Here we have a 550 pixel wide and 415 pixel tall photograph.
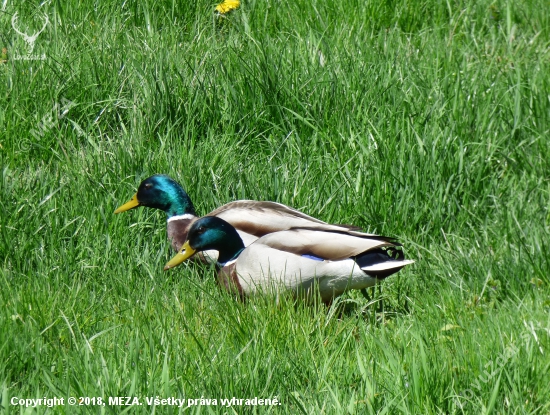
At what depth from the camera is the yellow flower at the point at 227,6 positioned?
5.60 m

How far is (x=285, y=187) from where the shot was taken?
4.54 m

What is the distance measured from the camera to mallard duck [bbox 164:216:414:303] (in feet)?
12.5

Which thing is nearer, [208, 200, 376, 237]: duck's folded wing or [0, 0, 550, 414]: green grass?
[0, 0, 550, 414]: green grass

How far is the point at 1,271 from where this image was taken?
11.8 feet

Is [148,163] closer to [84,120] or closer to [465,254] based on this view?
[84,120]

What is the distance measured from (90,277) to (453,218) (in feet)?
5.98

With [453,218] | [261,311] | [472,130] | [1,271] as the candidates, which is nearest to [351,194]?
[453,218]

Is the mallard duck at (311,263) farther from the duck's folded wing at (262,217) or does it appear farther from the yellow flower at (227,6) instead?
the yellow flower at (227,6)

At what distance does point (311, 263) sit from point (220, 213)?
0.71m

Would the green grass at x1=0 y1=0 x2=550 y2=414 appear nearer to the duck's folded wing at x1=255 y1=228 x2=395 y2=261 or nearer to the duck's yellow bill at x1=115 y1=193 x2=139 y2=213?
the duck's yellow bill at x1=115 y1=193 x2=139 y2=213

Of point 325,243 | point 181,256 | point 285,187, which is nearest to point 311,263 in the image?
point 325,243

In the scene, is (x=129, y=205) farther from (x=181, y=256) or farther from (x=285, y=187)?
(x=285, y=187)
